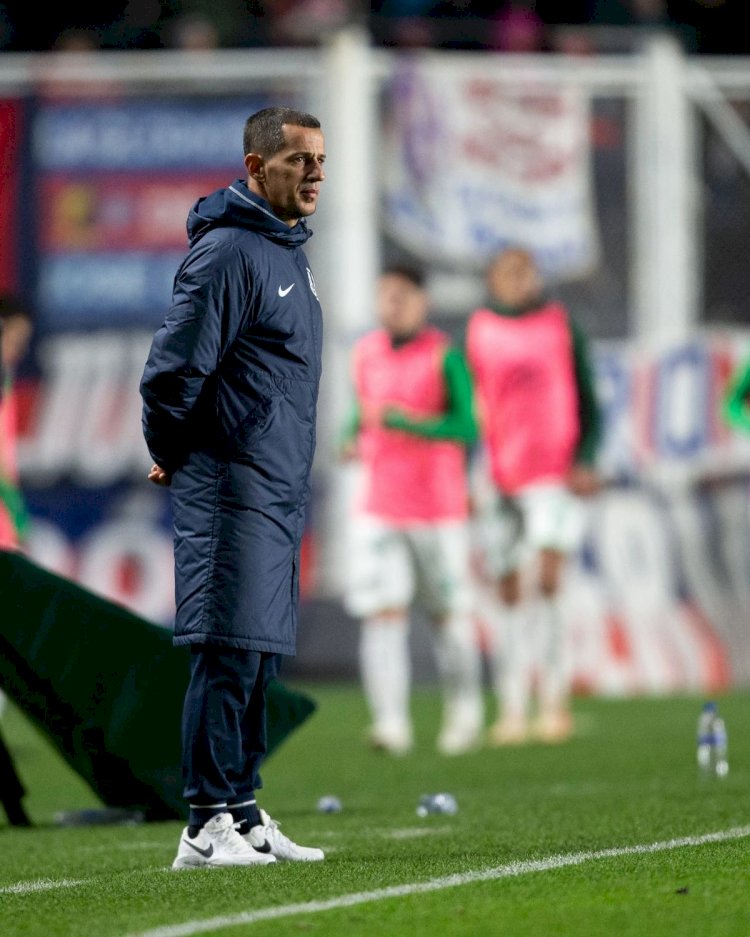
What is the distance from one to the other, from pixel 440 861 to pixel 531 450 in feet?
20.7

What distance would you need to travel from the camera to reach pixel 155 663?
23.8ft

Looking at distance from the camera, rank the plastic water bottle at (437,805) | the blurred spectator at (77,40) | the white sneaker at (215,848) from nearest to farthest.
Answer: the white sneaker at (215,848), the plastic water bottle at (437,805), the blurred spectator at (77,40)

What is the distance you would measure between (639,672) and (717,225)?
10.3 feet

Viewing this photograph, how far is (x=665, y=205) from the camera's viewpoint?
604 inches

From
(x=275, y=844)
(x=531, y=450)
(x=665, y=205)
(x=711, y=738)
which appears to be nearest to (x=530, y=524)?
(x=531, y=450)

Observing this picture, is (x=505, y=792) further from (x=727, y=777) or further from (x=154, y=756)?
(x=154, y=756)

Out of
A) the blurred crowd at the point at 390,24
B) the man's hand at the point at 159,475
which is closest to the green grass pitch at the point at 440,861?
the man's hand at the point at 159,475

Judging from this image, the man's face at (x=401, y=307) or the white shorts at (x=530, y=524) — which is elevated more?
the man's face at (x=401, y=307)

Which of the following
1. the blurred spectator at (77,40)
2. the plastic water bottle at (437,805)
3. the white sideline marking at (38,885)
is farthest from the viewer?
the blurred spectator at (77,40)

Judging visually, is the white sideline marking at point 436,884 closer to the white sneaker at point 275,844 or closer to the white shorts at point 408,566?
the white sneaker at point 275,844

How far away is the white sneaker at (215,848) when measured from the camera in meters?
5.77

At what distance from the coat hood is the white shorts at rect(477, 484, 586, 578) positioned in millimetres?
6090

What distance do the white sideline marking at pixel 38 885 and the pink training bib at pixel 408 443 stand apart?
18.9 ft

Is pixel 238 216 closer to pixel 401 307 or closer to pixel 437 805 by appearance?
pixel 437 805
